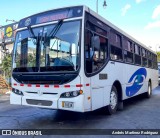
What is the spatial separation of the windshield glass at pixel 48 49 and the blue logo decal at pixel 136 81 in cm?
433

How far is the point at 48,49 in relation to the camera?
630cm

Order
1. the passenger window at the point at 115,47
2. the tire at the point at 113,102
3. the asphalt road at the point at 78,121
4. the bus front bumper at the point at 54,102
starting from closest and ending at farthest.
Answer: the bus front bumper at the point at 54,102
the asphalt road at the point at 78,121
the tire at the point at 113,102
the passenger window at the point at 115,47

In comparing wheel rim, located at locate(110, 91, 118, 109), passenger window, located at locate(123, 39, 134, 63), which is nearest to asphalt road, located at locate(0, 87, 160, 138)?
wheel rim, located at locate(110, 91, 118, 109)

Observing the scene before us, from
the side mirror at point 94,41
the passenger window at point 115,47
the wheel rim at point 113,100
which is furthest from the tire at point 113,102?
the side mirror at point 94,41

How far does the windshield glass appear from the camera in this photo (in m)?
5.97

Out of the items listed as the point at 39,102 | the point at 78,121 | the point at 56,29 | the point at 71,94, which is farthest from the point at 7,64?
the point at 71,94

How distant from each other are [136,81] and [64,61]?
5843 millimetres

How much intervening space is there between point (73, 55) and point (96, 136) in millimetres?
2041

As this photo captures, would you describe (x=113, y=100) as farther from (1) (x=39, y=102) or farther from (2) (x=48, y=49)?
(2) (x=48, y=49)

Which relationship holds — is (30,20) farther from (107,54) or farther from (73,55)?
(107,54)

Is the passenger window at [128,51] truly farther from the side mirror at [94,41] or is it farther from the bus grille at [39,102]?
the bus grille at [39,102]

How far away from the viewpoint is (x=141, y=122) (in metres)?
7.02

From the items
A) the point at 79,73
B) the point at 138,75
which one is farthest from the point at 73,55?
the point at 138,75

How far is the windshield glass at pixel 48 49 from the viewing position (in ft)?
19.6
